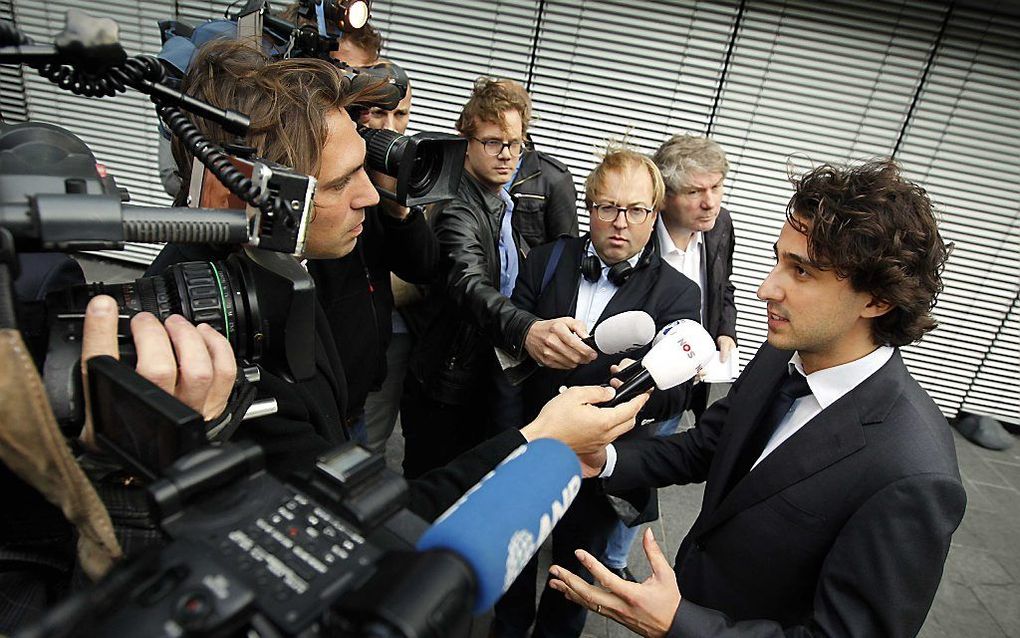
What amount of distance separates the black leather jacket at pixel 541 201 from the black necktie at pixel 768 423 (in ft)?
5.77

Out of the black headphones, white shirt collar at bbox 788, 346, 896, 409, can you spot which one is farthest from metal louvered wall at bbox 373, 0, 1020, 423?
white shirt collar at bbox 788, 346, 896, 409

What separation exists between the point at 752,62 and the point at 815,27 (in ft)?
1.63

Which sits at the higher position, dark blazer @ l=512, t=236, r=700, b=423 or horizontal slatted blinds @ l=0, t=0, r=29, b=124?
horizontal slatted blinds @ l=0, t=0, r=29, b=124

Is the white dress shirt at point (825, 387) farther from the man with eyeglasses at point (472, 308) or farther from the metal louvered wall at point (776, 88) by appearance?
the metal louvered wall at point (776, 88)

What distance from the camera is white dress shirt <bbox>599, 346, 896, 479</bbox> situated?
153 centimetres

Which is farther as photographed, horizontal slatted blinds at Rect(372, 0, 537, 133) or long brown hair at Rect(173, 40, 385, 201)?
horizontal slatted blinds at Rect(372, 0, 537, 133)

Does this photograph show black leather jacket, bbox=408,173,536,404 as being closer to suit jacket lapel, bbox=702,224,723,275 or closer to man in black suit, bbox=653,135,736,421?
man in black suit, bbox=653,135,736,421

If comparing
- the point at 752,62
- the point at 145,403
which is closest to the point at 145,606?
the point at 145,403

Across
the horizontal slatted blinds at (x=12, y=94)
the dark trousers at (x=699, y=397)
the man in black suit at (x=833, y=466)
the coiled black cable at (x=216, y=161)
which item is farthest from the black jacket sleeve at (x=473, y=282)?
the horizontal slatted blinds at (x=12, y=94)

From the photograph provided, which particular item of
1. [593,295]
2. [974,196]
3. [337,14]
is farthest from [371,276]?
[974,196]

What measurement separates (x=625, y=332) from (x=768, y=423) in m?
0.53

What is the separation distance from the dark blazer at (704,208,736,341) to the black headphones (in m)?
0.81

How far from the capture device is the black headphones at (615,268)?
2330 mm

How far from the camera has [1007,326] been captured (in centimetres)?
512
